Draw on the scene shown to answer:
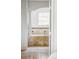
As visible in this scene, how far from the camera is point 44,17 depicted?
28.7 feet

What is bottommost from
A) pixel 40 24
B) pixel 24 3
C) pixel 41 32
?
pixel 41 32

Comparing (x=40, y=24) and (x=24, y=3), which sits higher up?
(x=24, y=3)
